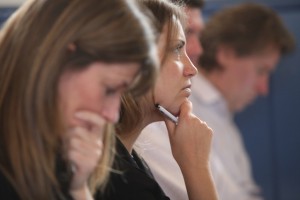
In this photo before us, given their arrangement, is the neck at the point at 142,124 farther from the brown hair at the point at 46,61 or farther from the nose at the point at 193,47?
the nose at the point at 193,47

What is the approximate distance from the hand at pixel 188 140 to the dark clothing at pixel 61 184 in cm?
38

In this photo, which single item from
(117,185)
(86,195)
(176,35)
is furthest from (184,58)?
(86,195)

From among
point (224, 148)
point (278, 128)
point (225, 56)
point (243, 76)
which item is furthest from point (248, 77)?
point (224, 148)

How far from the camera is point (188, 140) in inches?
48.2

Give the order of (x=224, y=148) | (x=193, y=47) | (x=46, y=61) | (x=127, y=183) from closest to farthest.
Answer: (x=46, y=61)
(x=127, y=183)
(x=193, y=47)
(x=224, y=148)

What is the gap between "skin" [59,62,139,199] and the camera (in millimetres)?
822

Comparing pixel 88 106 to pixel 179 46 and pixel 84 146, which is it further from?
pixel 179 46

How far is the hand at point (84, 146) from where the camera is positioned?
0.85 m

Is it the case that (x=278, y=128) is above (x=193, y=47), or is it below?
below

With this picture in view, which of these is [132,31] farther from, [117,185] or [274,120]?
[274,120]

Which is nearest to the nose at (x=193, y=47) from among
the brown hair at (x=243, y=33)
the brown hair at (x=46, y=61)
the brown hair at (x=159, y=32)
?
the brown hair at (x=243, y=33)

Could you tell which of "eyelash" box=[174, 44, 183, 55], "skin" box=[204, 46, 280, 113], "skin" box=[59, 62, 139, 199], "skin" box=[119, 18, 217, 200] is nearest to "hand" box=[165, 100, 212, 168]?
"skin" box=[119, 18, 217, 200]

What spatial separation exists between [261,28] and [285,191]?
653 mm

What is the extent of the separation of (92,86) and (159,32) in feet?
1.06
